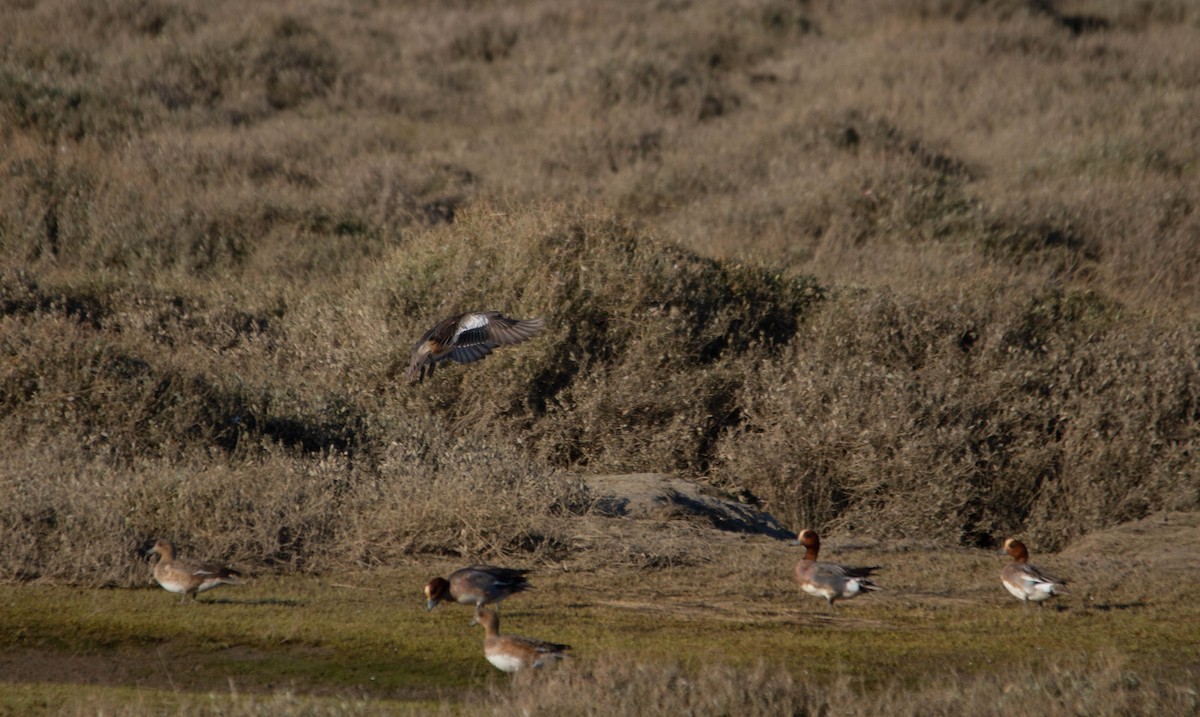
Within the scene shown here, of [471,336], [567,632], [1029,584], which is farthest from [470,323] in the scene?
[1029,584]

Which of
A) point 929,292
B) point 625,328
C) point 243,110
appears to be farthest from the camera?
point 243,110

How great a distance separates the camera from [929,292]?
12.5m

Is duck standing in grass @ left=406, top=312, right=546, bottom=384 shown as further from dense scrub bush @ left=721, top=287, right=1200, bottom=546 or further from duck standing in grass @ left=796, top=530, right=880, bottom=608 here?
duck standing in grass @ left=796, top=530, right=880, bottom=608

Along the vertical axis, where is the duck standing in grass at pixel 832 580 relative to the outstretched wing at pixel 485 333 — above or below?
below

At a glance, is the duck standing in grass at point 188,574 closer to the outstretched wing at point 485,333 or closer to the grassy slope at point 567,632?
the grassy slope at point 567,632

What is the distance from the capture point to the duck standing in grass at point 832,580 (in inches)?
285

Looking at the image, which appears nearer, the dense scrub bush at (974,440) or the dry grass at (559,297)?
the dry grass at (559,297)

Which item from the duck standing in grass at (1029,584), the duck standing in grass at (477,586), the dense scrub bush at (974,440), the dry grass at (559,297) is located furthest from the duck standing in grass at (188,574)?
the dense scrub bush at (974,440)

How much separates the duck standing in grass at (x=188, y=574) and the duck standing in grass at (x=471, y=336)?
2.46 metres

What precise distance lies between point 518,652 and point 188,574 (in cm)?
225

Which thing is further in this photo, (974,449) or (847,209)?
(847,209)

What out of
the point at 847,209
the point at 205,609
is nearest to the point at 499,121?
the point at 847,209

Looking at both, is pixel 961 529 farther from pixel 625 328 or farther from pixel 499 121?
pixel 499 121

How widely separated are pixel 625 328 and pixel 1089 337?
14.4 ft
